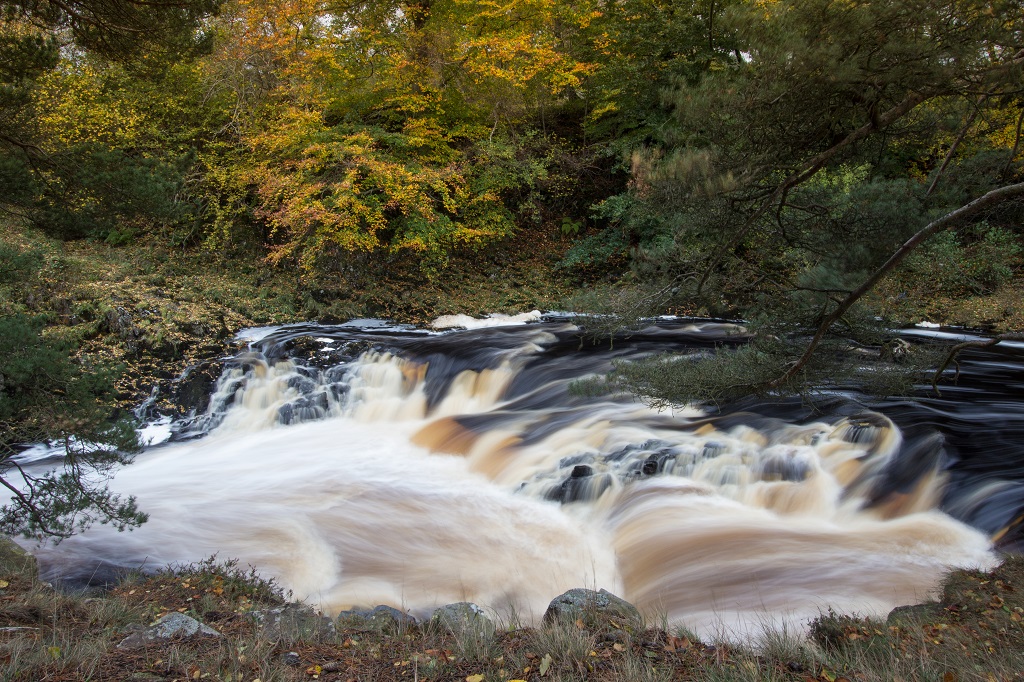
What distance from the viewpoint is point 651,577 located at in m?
5.89

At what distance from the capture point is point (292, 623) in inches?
177

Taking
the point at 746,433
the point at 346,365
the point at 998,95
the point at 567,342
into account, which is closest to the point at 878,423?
the point at 746,433

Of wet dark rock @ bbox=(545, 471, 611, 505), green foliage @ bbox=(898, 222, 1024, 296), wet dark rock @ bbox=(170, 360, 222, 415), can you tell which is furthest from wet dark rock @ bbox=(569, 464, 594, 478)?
green foliage @ bbox=(898, 222, 1024, 296)

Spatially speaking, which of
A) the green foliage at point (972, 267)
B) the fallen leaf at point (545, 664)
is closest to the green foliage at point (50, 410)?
the fallen leaf at point (545, 664)

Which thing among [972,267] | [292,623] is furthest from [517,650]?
[972,267]

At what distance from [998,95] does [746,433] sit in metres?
4.63

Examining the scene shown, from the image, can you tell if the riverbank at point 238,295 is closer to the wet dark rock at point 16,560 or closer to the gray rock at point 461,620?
the wet dark rock at point 16,560

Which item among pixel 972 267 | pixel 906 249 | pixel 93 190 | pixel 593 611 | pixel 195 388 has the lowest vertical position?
pixel 195 388

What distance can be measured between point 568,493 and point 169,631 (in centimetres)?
439

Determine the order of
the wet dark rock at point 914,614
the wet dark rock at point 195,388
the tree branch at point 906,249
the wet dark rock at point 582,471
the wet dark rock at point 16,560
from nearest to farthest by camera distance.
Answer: the tree branch at point 906,249
the wet dark rock at point 914,614
the wet dark rock at point 16,560
the wet dark rock at point 582,471
the wet dark rock at point 195,388

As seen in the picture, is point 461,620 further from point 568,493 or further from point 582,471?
point 582,471

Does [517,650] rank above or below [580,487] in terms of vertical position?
above

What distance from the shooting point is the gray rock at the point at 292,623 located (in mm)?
4031

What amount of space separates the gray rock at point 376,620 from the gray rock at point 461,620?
22 cm
